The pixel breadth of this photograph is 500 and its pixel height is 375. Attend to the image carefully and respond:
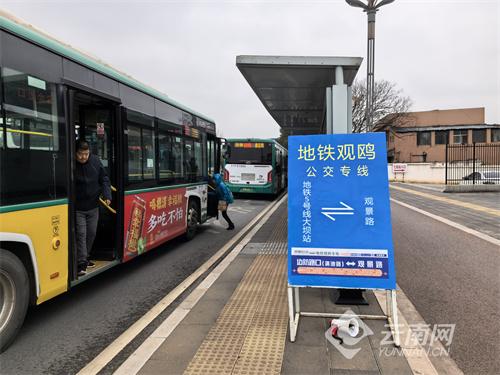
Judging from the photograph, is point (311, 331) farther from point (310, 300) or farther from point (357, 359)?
point (310, 300)

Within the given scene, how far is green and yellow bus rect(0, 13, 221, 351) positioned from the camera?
11.8 feet

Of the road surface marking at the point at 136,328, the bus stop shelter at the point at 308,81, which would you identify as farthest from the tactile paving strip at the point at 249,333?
→ the bus stop shelter at the point at 308,81

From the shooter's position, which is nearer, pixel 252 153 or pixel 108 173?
pixel 108 173

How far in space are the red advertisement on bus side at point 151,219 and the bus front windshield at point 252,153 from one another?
38.0 ft

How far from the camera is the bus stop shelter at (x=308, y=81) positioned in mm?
6262

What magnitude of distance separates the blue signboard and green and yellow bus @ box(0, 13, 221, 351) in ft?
8.11

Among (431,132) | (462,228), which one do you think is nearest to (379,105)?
(431,132)

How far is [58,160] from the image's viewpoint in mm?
4223

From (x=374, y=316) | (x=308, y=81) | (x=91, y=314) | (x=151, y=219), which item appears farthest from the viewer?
(x=308, y=81)

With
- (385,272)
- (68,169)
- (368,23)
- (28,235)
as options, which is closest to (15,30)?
(68,169)

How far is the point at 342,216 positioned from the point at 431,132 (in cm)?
5629

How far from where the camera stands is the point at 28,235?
12.3ft

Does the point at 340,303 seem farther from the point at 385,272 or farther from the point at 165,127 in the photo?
the point at 165,127

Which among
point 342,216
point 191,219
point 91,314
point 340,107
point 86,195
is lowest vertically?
point 91,314
